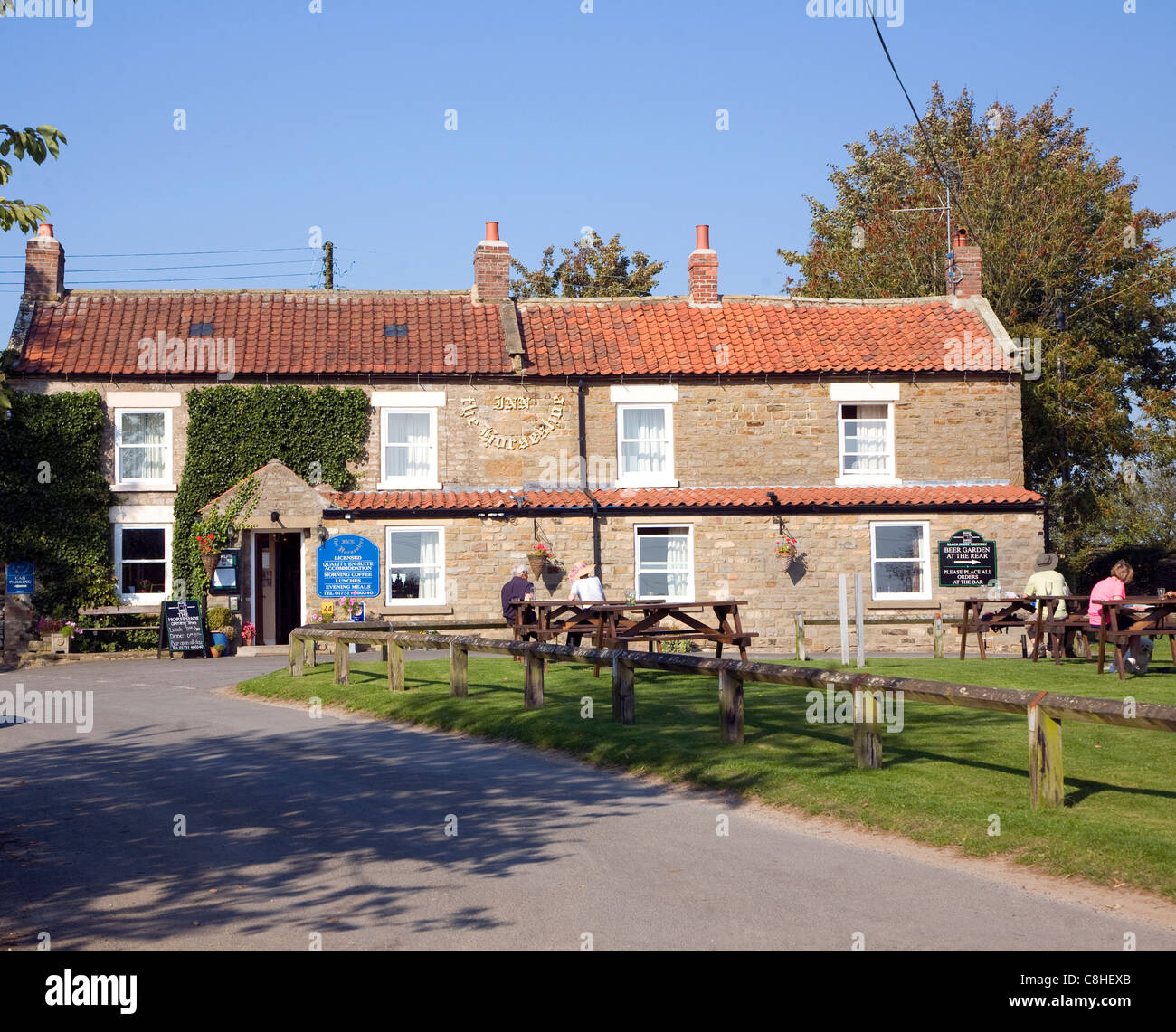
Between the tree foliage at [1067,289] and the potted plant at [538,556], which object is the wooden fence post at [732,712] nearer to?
the potted plant at [538,556]

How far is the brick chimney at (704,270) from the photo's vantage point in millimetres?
31562

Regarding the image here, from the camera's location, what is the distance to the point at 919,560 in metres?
A: 28.4

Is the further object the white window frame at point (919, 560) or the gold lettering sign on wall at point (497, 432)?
the gold lettering sign on wall at point (497, 432)

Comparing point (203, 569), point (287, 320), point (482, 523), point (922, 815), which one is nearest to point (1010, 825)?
point (922, 815)

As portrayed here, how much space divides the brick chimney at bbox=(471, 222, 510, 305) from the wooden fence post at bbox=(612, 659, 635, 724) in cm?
1967

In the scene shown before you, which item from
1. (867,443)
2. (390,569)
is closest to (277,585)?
(390,569)

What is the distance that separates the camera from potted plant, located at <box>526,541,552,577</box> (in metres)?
27.0

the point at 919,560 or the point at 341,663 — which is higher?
the point at 919,560

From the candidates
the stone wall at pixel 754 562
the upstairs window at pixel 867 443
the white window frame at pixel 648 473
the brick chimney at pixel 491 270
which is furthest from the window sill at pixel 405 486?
the upstairs window at pixel 867 443

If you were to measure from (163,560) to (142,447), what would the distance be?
2.51m

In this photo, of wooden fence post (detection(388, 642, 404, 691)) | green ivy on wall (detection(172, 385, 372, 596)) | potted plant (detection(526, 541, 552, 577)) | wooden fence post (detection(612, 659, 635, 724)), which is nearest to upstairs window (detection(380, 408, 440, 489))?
green ivy on wall (detection(172, 385, 372, 596))

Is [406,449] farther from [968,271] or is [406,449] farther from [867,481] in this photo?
[968,271]

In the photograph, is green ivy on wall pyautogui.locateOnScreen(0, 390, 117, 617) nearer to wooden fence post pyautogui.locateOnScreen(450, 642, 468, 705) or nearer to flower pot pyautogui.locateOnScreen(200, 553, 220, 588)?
flower pot pyautogui.locateOnScreen(200, 553, 220, 588)

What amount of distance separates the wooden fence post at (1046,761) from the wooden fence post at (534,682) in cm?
659
